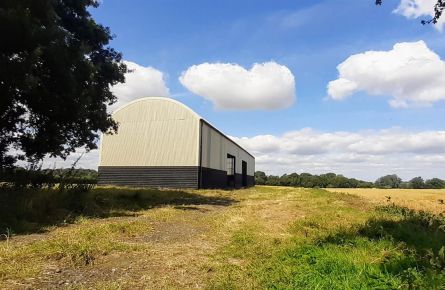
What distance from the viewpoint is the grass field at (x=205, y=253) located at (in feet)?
19.1

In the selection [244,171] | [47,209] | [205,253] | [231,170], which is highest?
[244,171]

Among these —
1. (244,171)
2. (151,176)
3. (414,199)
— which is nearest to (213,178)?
(151,176)

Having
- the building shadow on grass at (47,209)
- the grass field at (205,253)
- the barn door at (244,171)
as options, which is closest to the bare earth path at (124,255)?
the grass field at (205,253)

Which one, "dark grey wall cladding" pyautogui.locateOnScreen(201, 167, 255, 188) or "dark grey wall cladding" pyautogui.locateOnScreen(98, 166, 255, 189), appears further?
"dark grey wall cladding" pyautogui.locateOnScreen(201, 167, 255, 188)

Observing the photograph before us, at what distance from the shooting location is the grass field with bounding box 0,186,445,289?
5824mm

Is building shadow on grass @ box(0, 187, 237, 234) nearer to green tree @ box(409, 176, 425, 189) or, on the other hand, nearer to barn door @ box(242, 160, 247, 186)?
barn door @ box(242, 160, 247, 186)

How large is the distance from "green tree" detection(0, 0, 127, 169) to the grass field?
4448 millimetres

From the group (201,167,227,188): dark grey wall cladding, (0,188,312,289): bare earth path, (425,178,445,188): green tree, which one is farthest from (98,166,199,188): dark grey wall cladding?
(425,178,445,188): green tree

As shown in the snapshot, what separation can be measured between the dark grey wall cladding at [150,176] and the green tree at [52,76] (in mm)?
14837

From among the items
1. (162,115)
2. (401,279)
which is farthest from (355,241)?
(162,115)

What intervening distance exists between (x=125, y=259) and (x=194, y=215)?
6.83 m

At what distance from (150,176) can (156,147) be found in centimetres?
269

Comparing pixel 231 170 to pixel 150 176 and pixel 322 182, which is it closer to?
pixel 150 176

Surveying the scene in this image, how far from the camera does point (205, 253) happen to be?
26.5 feet
